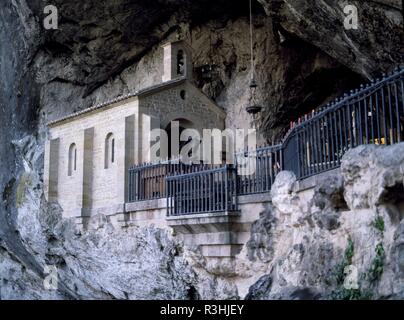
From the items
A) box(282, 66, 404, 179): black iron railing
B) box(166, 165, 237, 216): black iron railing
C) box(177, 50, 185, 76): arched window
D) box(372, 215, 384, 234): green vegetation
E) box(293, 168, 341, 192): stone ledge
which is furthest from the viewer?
box(177, 50, 185, 76): arched window

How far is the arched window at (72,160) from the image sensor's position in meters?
20.2

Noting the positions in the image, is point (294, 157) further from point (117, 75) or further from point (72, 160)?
point (117, 75)

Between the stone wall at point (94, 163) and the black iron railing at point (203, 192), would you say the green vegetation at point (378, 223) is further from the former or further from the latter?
the stone wall at point (94, 163)

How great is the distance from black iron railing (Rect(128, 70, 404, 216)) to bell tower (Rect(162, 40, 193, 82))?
5174mm

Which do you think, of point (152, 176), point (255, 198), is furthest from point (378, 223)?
point (152, 176)

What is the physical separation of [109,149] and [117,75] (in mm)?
6043

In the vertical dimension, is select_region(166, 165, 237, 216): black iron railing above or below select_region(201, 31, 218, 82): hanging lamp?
below

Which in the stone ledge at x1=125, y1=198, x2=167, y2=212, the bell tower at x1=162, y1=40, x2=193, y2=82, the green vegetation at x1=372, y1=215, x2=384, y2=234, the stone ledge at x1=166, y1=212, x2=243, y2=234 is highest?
the bell tower at x1=162, y1=40, x2=193, y2=82

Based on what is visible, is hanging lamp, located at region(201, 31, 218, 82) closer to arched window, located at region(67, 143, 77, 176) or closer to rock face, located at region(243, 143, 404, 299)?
arched window, located at region(67, 143, 77, 176)

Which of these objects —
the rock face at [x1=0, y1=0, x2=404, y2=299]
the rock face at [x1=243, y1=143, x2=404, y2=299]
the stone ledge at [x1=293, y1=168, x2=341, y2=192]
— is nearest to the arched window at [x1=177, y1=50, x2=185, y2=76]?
the rock face at [x1=0, y1=0, x2=404, y2=299]

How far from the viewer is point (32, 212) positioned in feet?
67.5

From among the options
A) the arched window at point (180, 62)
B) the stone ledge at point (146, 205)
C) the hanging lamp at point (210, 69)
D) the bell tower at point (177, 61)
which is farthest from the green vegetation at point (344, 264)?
the hanging lamp at point (210, 69)

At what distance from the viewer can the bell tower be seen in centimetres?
2097

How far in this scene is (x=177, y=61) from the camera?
69.6 ft
